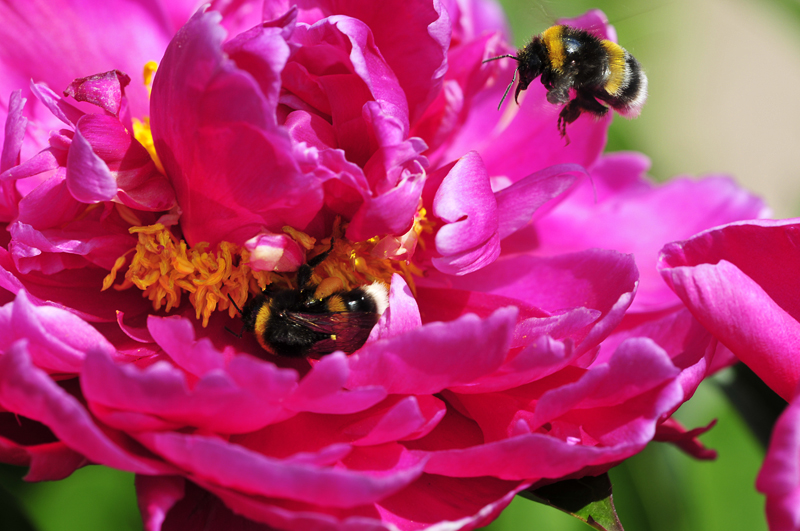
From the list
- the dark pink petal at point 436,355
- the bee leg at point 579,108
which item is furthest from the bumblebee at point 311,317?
the bee leg at point 579,108

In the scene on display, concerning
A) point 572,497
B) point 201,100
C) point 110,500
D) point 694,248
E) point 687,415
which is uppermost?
point 201,100

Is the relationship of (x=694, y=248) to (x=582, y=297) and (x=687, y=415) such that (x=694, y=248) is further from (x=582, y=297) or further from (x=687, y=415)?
(x=687, y=415)

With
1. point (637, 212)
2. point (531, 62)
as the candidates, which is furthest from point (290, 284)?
point (637, 212)

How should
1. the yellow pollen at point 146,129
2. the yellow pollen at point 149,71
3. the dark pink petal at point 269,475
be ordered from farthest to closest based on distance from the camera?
1. the yellow pollen at point 149,71
2. the yellow pollen at point 146,129
3. the dark pink petal at point 269,475

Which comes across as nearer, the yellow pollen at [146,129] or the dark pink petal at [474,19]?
the yellow pollen at [146,129]

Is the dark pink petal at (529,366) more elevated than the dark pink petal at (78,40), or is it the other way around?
the dark pink petal at (78,40)

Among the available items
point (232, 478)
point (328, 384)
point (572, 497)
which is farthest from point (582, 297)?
point (232, 478)

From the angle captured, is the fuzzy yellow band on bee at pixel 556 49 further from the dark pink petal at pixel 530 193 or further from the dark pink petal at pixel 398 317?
the dark pink petal at pixel 398 317

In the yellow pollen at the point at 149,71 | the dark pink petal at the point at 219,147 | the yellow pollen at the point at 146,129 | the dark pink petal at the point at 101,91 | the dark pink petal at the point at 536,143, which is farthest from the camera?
the dark pink petal at the point at 536,143

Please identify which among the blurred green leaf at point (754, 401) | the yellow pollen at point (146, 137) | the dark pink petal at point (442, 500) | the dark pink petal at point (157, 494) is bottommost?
the blurred green leaf at point (754, 401)
